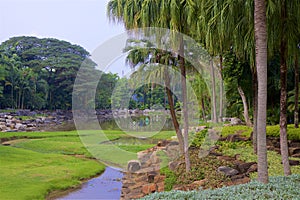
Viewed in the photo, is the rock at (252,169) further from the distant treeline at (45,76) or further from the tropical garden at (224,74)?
the distant treeline at (45,76)

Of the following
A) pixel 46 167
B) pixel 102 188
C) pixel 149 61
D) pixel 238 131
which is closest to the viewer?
pixel 102 188

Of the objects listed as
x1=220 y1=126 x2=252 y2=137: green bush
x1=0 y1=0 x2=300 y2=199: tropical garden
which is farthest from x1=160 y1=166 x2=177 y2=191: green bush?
x1=220 y1=126 x2=252 y2=137: green bush

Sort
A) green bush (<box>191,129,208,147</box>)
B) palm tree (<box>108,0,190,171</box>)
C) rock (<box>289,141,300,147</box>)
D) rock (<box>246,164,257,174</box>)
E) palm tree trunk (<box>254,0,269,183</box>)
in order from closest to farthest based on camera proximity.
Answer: palm tree trunk (<box>254,0,269,183</box>)
rock (<box>246,164,257,174</box>)
palm tree (<box>108,0,190,171</box>)
rock (<box>289,141,300,147</box>)
green bush (<box>191,129,208,147</box>)

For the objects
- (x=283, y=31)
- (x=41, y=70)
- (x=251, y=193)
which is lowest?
(x=251, y=193)

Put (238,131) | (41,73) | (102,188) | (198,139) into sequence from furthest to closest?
(41,73) → (198,139) → (238,131) → (102,188)

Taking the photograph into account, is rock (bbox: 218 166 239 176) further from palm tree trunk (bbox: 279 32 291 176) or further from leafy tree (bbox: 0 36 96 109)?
leafy tree (bbox: 0 36 96 109)

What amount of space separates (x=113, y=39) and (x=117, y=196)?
18.3ft

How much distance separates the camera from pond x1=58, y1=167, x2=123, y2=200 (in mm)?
10039

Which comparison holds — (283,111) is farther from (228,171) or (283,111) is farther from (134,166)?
(134,166)

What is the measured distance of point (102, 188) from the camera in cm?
1105

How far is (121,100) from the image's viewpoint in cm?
3291

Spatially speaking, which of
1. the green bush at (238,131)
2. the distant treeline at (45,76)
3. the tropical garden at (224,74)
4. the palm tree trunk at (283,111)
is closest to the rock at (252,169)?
the tropical garden at (224,74)

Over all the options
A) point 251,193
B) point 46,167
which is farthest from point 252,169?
point 46,167

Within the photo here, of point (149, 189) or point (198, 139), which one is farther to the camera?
point (198, 139)
